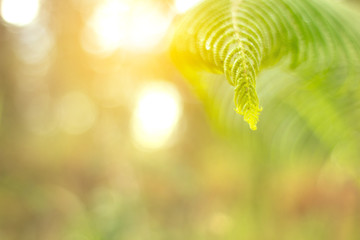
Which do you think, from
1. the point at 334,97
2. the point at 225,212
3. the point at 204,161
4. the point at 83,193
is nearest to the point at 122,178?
the point at 83,193

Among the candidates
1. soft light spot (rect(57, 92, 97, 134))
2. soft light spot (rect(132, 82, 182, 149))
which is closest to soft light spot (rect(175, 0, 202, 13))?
soft light spot (rect(132, 82, 182, 149))

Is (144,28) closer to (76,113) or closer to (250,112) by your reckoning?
(250,112)

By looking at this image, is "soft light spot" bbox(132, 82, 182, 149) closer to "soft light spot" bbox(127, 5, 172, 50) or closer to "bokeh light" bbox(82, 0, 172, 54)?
"bokeh light" bbox(82, 0, 172, 54)

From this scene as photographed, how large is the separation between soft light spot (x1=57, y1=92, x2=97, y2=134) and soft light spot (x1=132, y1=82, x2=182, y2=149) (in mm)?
1046

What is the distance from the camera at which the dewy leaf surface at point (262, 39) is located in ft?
1.37

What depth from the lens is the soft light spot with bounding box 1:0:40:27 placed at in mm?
5240

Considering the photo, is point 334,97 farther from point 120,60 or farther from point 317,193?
point 120,60

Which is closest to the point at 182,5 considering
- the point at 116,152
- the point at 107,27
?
the point at 107,27

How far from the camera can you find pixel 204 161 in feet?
18.9

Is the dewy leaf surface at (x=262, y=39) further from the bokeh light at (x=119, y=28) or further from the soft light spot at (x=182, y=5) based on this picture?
the bokeh light at (x=119, y=28)

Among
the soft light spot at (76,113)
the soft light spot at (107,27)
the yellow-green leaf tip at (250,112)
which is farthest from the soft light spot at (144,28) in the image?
the soft light spot at (76,113)

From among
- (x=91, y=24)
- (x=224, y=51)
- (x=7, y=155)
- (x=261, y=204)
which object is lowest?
(x=224, y=51)

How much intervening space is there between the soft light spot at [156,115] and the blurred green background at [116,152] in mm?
24

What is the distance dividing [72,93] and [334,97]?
785 centimetres
